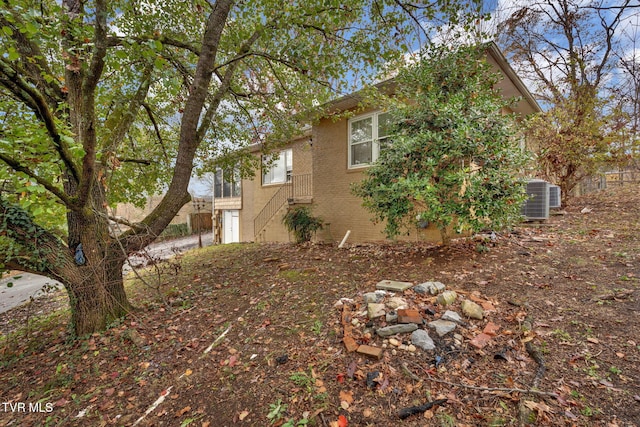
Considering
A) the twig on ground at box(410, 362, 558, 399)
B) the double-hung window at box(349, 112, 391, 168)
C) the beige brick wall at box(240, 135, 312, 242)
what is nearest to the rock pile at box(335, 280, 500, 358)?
the twig on ground at box(410, 362, 558, 399)

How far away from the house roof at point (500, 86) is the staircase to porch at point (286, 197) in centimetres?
335

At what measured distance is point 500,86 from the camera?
728cm

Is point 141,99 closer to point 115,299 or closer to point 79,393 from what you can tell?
point 115,299

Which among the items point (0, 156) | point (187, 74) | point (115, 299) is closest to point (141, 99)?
point (187, 74)

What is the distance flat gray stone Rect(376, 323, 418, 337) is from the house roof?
518 centimetres

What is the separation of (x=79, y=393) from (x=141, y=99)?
4412 mm

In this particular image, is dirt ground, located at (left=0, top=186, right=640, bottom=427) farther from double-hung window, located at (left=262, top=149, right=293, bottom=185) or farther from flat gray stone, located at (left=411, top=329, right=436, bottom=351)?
double-hung window, located at (left=262, top=149, right=293, bottom=185)

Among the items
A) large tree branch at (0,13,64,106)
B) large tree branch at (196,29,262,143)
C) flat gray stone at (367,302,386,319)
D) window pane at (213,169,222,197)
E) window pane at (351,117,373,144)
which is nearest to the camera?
flat gray stone at (367,302,386,319)

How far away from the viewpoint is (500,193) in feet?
13.2

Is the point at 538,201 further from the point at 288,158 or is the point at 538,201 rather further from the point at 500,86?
the point at 288,158

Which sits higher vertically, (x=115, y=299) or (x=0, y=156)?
(x=0, y=156)

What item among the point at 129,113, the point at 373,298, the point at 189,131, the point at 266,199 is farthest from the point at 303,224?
the point at 266,199

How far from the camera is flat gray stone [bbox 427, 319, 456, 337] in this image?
2.60 meters

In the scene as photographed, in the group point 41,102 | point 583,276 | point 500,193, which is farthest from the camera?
point 500,193
